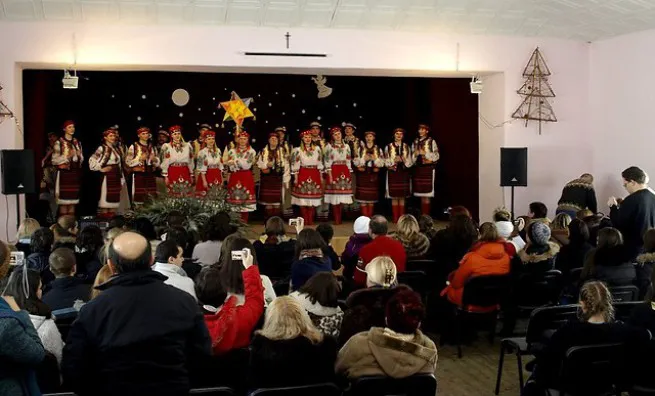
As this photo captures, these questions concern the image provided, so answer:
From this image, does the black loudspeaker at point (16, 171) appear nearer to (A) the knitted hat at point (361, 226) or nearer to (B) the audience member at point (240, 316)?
(A) the knitted hat at point (361, 226)

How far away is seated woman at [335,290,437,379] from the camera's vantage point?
315 centimetres

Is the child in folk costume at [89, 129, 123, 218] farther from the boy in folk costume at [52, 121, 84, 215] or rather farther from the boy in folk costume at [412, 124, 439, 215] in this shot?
the boy in folk costume at [412, 124, 439, 215]

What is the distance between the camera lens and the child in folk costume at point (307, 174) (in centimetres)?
1068

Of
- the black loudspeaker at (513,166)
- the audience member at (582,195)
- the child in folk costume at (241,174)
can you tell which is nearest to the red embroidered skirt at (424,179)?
the black loudspeaker at (513,166)

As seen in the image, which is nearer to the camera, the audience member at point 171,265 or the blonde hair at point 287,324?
the blonde hair at point 287,324

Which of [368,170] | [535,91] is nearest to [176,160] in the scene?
[368,170]

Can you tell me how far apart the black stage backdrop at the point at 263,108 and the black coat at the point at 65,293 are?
720 centimetres

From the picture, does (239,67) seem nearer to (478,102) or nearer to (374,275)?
(478,102)

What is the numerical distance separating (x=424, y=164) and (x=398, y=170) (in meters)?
0.40

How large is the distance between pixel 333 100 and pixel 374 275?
9.02m

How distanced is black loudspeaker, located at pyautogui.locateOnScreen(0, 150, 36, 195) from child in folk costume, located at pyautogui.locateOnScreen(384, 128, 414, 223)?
500 cm

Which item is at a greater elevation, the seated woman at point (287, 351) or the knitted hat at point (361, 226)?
the knitted hat at point (361, 226)

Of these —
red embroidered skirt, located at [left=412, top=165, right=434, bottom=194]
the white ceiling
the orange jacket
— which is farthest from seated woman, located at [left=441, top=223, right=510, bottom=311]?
red embroidered skirt, located at [left=412, top=165, right=434, bottom=194]

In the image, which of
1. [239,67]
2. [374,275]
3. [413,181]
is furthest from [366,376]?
[413,181]
